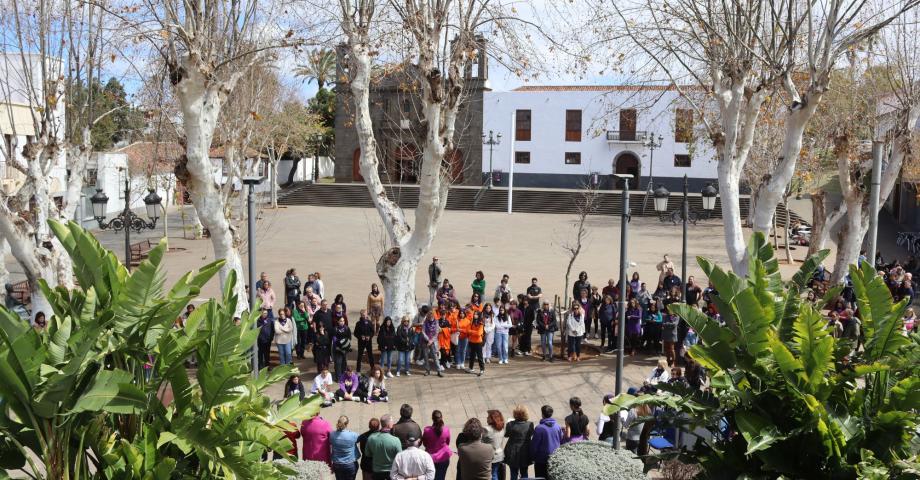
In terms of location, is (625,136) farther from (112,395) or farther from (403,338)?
(112,395)

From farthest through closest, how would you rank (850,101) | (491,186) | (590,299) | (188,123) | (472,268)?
(491,186) → (472,268) → (850,101) → (590,299) → (188,123)

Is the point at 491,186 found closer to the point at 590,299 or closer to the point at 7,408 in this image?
the point at 590,299

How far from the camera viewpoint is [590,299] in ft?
55.4

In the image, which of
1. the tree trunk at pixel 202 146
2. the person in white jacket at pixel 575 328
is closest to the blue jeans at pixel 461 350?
the person in white jacket at pixel 575 328

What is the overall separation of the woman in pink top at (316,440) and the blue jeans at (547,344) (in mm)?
6732

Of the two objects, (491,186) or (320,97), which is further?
(320,97)

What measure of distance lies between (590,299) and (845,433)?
1079cm

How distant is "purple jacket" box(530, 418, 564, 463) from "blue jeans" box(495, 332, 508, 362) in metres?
5.95

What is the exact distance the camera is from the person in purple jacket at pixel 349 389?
12461mm

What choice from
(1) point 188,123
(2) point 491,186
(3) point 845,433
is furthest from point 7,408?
(2) point 491,186

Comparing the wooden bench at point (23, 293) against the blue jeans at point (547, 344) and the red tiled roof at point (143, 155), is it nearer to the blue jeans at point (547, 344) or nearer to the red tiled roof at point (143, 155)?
the blue jeans at point (547, 344)

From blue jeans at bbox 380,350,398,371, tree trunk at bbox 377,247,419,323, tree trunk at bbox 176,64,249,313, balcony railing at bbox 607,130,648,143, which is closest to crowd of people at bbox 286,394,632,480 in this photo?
tree trunk at bbox 176,64,249,313

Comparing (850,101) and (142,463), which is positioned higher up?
(850,101)

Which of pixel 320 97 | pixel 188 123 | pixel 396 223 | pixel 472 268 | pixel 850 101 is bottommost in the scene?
pixel 472 268
